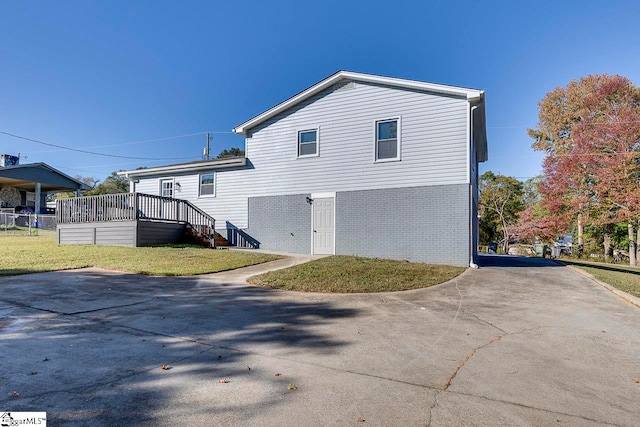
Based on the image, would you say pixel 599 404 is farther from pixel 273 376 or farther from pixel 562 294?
pixel 562 294

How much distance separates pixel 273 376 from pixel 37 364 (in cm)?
219

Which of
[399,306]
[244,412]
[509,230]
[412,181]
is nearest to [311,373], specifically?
[244,412]

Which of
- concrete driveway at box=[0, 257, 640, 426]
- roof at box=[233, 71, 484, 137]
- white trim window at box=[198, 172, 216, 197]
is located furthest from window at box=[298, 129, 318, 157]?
concrete driveway at box=[0, 257, 640, 426]

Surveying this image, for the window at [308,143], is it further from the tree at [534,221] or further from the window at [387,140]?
the tree at [534,221]

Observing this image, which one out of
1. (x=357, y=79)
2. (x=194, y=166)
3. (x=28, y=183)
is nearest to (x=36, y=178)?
(x=28, y=183)

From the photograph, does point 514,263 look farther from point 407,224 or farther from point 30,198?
point 30,198

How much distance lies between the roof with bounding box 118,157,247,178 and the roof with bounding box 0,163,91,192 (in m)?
14.7

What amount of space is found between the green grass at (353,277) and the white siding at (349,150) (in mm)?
3703

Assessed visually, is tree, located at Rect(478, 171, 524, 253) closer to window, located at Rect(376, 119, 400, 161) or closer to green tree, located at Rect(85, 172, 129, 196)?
window, located at Rect(376, 119, 400, 161)

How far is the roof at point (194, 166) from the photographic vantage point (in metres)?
15.4

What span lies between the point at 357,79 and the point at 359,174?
3.84 metres

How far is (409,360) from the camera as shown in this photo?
11.1 feet

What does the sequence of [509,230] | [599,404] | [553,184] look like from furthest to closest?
[509,230] < [553,184] < [599,404]

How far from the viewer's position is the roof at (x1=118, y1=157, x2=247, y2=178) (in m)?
15.4
